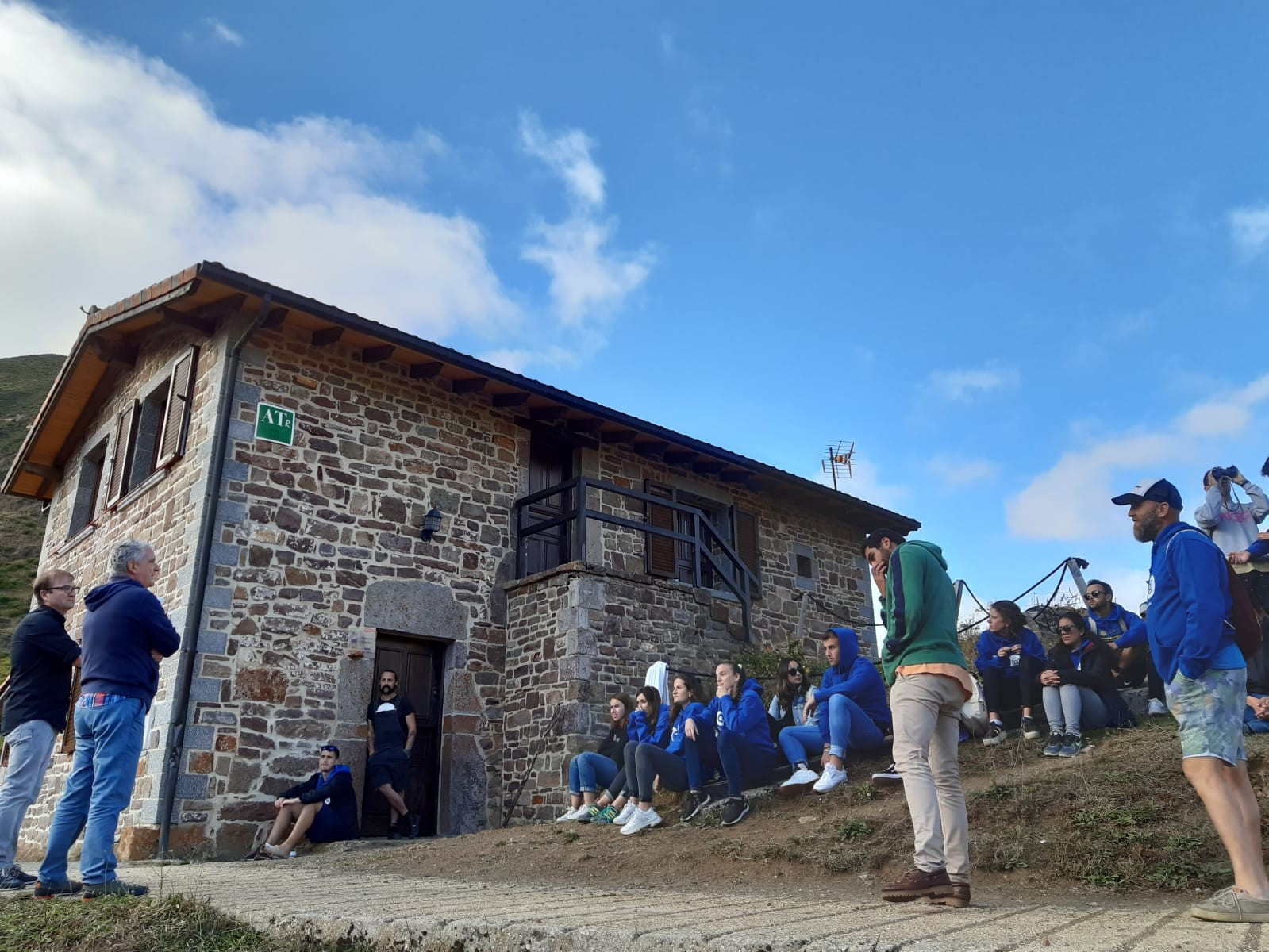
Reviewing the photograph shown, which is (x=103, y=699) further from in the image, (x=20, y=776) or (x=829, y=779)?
(x=829, y=779)

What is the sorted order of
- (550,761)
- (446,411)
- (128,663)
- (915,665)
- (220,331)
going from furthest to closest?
(446,411), (220,331), (550,761), (128,663), (915,665)

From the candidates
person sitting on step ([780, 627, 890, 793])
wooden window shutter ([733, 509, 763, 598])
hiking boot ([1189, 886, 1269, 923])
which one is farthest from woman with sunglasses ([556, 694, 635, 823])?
hiking boot ([1189, 886, 1269, 923])

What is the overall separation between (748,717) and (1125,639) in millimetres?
2737

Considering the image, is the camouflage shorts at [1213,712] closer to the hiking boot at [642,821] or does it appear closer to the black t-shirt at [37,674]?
the hiking boot at [642,821]

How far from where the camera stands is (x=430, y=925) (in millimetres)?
2877

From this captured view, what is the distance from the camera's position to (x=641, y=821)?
672 cm

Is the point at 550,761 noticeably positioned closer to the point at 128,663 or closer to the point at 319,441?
the point at 319,441

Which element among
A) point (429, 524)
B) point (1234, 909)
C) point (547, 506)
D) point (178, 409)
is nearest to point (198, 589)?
point (429, 524)

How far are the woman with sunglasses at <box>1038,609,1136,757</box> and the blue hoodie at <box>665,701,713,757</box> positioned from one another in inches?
92.3

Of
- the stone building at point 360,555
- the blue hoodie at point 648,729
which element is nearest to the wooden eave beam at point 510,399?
the stone building at point 360,555

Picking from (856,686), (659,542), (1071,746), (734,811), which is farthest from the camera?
(659,542)

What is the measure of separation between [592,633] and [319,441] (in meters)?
3.24

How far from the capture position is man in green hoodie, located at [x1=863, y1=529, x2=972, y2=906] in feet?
10.9

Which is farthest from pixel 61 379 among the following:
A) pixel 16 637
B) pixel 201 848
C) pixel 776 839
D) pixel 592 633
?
pixel 776 839
